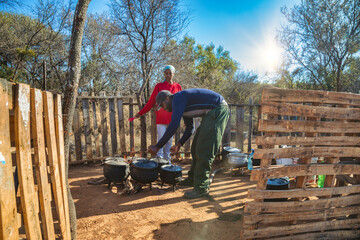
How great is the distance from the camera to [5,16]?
35.7 ft

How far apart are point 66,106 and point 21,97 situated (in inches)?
37.7

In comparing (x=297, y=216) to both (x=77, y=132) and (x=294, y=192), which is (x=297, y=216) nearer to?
(x=294, y=192)

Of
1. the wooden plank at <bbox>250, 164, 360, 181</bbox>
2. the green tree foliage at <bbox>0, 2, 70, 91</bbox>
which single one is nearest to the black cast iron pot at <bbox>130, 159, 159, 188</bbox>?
the wooden plank at <bbox>250, 164, 360, 181</bbox>

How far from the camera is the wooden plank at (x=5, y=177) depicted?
3.83 ft

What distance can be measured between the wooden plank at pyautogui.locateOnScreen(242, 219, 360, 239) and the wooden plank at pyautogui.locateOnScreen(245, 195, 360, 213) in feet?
0.68

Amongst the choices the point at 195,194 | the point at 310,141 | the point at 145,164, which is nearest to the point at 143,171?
the point at 145,164

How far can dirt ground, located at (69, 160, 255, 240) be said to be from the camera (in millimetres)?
2588

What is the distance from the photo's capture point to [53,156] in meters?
1.72

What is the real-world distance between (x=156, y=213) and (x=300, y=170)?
6.69 ft

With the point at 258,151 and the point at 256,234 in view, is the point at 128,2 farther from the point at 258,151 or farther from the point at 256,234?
the point at 256,234

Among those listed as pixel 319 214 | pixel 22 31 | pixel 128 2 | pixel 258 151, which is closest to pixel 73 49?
pixel 258 151

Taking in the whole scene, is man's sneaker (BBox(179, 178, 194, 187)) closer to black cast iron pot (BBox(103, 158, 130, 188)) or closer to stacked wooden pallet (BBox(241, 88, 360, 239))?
black cast iron pot (BBox(103, 158, 130, 188))

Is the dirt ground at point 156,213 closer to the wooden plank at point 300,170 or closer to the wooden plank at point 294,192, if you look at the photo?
the wooden plank at point 294,192

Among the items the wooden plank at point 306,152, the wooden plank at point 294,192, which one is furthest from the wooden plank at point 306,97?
the wooden plank at point 294,192
